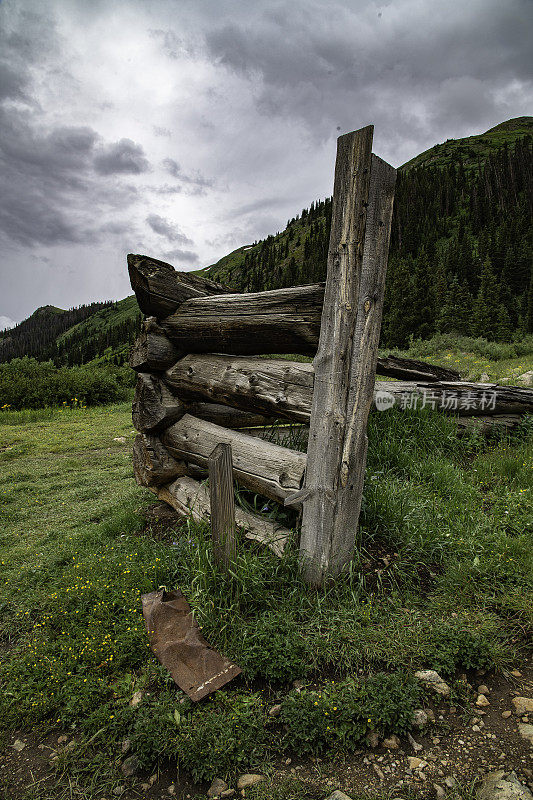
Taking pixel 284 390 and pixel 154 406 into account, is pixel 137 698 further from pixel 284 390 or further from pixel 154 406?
pixel 154 406

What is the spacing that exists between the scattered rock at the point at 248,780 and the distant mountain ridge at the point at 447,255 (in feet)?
13.6

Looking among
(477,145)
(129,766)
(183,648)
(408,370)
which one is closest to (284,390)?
(183,648)

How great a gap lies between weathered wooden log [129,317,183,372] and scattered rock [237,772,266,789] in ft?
11.9

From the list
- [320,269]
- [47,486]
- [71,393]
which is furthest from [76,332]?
[47,486]

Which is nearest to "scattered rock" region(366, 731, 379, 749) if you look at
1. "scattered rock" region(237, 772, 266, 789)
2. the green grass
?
"scattered rock" region(237, 772, 266, 789)

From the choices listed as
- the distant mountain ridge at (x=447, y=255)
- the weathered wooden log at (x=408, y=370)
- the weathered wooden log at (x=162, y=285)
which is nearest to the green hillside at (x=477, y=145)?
the distant mountain ridge at (x=447, y=255)

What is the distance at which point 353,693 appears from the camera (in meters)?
2.21

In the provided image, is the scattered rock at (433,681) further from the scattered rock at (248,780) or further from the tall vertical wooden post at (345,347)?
the scattered rock at (248,780)

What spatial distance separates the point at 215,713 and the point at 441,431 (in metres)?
4.67

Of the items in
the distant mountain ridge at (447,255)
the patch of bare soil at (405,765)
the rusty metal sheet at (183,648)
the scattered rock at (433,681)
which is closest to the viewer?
the patch of bare soil at (405,765)

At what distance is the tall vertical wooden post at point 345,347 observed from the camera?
288cm

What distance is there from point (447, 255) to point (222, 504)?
64.1 m

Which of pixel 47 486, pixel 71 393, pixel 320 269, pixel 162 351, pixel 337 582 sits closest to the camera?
pixel 337 582

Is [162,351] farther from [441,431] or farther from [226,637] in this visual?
[441,431]
